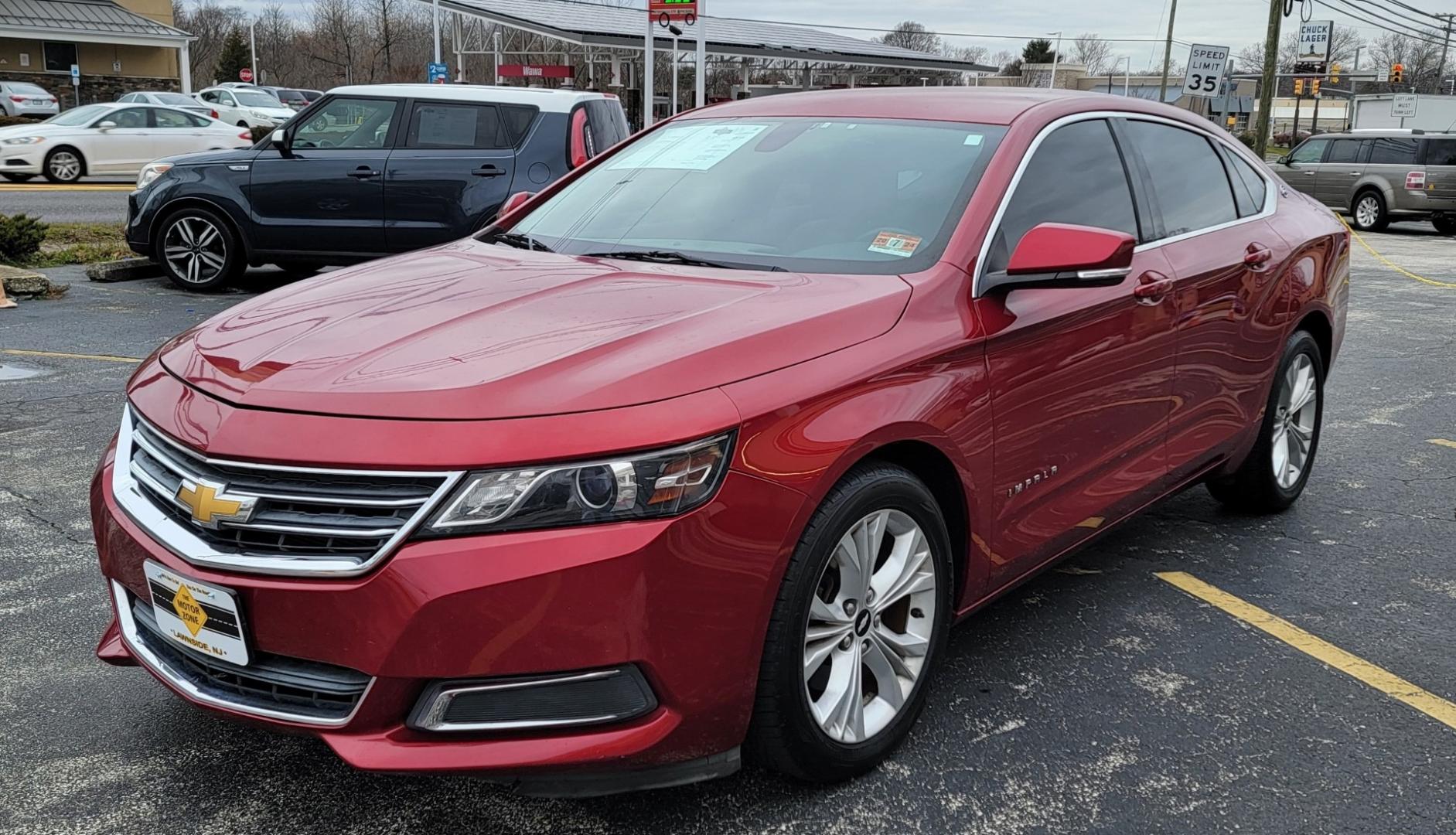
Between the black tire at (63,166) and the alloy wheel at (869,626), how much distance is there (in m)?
23.6

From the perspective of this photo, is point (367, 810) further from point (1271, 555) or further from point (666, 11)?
point (666, 11)

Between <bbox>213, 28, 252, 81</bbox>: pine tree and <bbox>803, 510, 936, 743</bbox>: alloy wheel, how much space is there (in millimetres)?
76652

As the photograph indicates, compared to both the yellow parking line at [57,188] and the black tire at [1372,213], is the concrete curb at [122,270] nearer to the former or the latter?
the yellow parking line at [57,188]

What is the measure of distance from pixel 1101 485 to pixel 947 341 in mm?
982

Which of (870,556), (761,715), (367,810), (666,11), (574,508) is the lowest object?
(367,810)

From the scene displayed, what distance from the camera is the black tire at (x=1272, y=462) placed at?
4719 millimetres

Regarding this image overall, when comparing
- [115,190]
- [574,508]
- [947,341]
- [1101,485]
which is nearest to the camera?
[574,508]

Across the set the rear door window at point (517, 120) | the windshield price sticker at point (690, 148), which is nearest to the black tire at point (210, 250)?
the rear door window at point (517, 120)

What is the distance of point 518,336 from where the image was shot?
8.76 ft

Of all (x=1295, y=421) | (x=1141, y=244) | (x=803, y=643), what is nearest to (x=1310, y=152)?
(x=1295, y=421)

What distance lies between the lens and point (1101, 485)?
366 centimetres

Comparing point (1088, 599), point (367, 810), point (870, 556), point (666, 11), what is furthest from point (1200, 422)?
point (666, 11)

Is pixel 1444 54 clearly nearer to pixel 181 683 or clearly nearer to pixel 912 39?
pixel 912 39

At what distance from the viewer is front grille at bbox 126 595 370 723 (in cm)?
232
